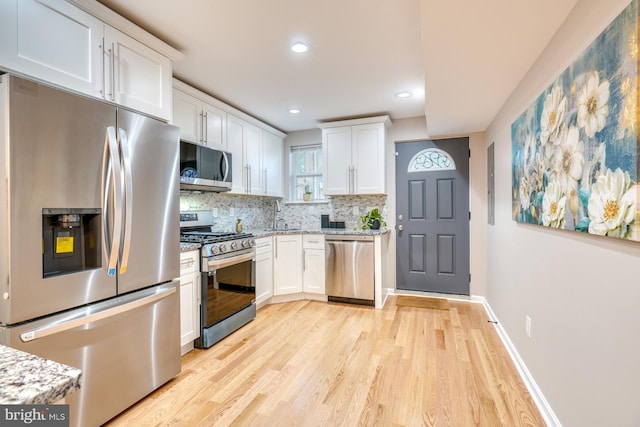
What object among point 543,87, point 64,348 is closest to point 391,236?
point 543,87

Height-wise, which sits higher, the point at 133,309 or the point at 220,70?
the point at 220,70

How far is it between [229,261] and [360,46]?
2.12 m

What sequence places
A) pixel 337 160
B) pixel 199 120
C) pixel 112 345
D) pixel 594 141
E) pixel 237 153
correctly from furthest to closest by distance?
pixel 337 160, pixel 237 153, pixel 199 120, pixel 112 345, pixel 594 141

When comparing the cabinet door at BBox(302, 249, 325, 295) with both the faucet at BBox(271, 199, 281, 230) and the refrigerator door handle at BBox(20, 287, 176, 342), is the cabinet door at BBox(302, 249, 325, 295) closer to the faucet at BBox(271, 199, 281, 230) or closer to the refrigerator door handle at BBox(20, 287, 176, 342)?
the faucet at BBox(271, 199, 281, 230)

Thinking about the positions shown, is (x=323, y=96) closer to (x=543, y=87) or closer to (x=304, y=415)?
(x=543, y=87)

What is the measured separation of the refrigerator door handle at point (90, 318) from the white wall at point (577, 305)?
2.28 m

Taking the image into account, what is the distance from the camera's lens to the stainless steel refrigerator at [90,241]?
4.27ft

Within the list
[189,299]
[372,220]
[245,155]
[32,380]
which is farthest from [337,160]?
[32,380]

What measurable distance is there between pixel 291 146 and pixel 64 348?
379 cm

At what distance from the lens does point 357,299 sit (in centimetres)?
374

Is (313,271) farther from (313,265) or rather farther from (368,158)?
(368,158)

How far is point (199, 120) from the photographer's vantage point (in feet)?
9.78

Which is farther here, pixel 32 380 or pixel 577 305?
pixel 577 305

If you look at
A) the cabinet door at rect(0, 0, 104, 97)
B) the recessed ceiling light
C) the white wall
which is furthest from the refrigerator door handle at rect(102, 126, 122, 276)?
the white wall
